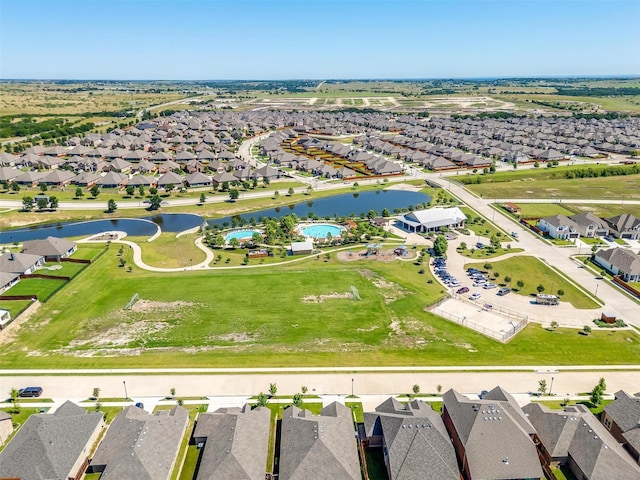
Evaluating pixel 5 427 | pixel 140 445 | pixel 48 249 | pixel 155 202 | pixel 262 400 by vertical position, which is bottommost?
pixel 155 202

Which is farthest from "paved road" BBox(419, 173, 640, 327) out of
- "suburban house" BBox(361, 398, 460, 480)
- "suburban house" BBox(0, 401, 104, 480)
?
"suburban house" BBox(0, 401, 104, 480)

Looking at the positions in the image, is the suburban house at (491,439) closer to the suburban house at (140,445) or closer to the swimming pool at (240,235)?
the suburban house at (140,445)

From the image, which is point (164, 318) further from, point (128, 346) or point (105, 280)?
point (105, 280)

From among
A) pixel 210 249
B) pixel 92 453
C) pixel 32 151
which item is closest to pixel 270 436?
pixel 92 453

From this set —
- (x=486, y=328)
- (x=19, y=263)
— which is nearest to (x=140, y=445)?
(x=486, y=328)

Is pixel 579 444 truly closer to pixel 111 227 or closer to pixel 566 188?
pixel 111 227

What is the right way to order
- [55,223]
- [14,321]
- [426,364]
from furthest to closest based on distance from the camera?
[55,223]
[14,321]
[426,364]
